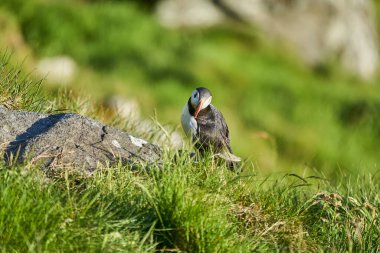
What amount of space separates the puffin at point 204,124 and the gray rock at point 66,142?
2.12ft

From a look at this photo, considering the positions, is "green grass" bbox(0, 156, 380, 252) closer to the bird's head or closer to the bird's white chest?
the bird's white chest

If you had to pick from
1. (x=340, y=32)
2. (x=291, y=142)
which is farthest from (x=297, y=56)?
(x=291, y=142)

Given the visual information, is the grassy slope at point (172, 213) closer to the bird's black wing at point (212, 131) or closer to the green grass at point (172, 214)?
→ the green grass at point (172, 214)

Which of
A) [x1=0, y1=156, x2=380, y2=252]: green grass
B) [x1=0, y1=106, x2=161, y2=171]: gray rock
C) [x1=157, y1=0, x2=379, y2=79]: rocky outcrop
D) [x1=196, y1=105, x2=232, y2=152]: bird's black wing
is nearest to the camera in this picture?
[x1=0, y1=156, x2=380, y2=252]: green grass

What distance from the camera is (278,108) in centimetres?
1409

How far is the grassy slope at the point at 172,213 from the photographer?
3.83 m

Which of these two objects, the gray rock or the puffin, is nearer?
the gray rock

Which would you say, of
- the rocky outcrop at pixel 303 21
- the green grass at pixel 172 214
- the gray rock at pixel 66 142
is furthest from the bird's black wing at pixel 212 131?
the rocky outcrop at pixel 303 21

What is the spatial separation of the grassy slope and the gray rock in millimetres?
163

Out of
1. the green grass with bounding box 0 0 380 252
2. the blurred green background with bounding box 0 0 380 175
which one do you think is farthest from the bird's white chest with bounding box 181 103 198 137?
the blurred green background with bounding box 0 0 380 175

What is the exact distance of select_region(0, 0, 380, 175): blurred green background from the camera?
12.6 meters

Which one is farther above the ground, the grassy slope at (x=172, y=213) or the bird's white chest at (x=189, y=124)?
the bird's white chest at (x=189, y=124)

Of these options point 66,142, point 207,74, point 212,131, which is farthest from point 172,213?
point 207,74

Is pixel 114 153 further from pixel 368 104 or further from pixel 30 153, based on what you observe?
pixel 368 104
